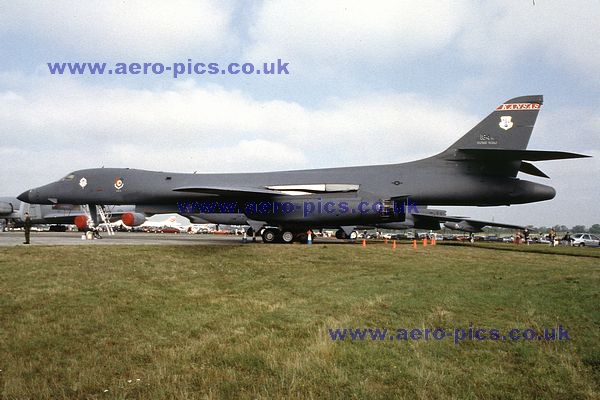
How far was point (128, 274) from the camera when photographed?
10109 mm

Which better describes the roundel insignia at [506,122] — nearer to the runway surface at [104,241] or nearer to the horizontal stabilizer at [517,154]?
the horizontal stabilizer at [517,154]

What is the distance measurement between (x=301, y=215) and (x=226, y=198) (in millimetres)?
4122

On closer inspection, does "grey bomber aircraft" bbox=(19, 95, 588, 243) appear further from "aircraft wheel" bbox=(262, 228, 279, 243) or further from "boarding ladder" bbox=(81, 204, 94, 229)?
"boarding ladder" bbox=(81, 204, 94, 229)

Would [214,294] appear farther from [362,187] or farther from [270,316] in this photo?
[362,187]

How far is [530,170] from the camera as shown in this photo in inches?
802

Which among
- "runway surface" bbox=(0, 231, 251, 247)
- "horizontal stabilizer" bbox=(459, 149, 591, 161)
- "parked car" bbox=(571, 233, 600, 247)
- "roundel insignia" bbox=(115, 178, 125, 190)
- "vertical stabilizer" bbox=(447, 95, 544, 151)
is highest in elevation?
"vertical stabilizer" bbox=(447, 95, 544, 151)

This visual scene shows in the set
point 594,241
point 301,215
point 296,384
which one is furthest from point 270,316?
point 594,241

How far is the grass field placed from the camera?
4.22 m

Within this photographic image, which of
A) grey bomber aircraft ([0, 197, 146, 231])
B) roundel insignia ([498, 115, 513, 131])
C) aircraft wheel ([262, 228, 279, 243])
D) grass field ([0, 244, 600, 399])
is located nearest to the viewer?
grass field ([0, 244, 600, 399])

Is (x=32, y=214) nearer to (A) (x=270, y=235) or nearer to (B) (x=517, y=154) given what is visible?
(A) (x=270, y=235)

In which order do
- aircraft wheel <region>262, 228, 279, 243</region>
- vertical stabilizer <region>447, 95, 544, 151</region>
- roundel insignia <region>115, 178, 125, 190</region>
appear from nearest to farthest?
vertical stabilizer <region>447, 95, 544, 151</region>
aircraft wheel <region>262, 228, 279, 243</region>
roundel insignia <region>115, 178, 125, 190</region>

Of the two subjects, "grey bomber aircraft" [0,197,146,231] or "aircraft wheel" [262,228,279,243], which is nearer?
"aircraft wheel" [262,228,279,243]

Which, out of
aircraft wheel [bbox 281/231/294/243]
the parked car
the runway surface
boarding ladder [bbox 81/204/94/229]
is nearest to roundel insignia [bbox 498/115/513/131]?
aircraft wheel [bbox 281/231/294/243]

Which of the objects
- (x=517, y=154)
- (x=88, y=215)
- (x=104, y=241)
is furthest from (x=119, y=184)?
(x=517, y=154)
